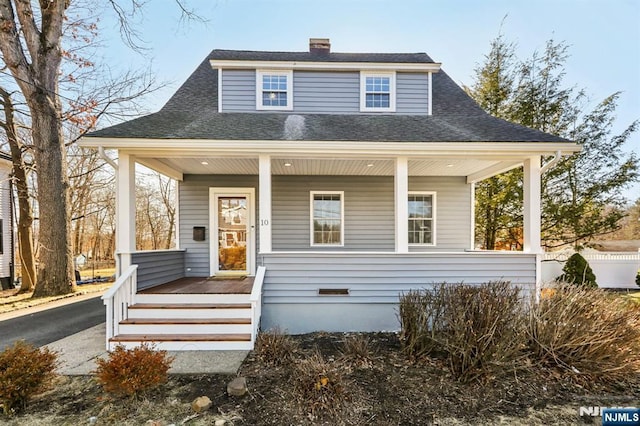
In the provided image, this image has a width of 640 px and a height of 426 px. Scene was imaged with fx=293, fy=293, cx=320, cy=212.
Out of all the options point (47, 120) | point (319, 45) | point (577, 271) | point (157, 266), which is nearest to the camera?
point (157, 266)

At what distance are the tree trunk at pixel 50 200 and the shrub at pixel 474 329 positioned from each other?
9.55 meters

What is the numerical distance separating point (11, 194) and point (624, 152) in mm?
23081

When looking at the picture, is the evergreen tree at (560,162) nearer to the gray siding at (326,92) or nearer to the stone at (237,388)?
the gray siding at (326,92)

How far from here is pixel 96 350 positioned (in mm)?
4375

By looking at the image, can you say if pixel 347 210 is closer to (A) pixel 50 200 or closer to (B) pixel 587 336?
(B) pixel 587 336

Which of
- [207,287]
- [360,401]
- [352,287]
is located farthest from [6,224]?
[360,401]

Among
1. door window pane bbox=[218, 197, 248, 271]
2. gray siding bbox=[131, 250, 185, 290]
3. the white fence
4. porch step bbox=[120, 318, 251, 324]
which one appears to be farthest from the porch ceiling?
the white fence

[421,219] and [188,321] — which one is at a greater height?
[421,219]

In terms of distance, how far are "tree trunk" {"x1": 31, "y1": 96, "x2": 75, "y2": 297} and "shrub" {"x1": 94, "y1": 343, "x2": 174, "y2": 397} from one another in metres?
7.22

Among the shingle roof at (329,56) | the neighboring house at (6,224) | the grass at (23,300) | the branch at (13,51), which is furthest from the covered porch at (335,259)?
the neighboring house at (6,224)

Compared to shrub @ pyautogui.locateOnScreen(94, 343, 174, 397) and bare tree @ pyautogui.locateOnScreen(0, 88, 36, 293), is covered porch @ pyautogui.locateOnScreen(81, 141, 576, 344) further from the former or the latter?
bare tree @ pyautogui.locateOnScreen(0, 88, 36, 293)

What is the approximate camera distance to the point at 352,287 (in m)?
5.30

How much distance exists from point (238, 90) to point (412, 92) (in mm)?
4239

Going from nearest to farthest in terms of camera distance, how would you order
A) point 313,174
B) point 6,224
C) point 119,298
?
point 119,298 → point 313,174 → point 6,224
